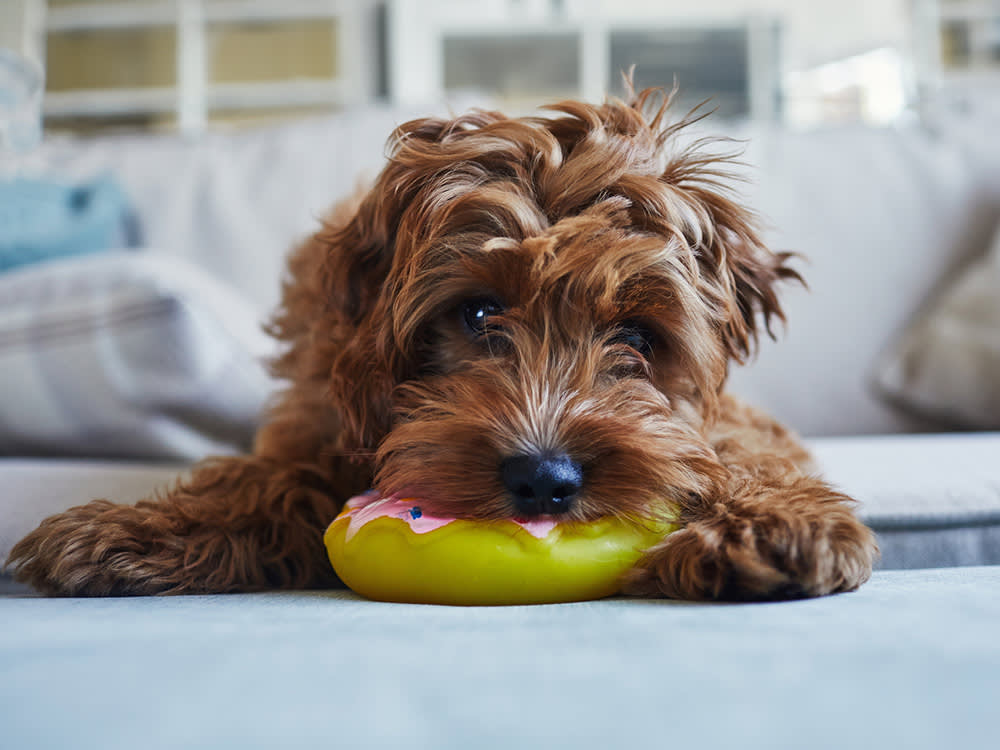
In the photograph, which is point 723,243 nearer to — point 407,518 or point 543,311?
point 543,311

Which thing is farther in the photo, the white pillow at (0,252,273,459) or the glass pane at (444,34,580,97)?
the glass pane at (444,34,580,97)

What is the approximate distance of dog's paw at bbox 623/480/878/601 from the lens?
118cm

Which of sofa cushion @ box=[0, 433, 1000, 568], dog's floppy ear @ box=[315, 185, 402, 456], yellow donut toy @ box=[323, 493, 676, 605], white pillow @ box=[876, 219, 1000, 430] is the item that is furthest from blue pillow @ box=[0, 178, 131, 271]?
white pillow @ box=[876, 219, 1000, 430]

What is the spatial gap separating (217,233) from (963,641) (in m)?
2.75

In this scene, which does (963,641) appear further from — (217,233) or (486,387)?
(217,233)

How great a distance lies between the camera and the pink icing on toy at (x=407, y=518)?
1258mm

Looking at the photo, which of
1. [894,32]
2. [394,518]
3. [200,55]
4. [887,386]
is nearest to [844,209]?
[887,386]

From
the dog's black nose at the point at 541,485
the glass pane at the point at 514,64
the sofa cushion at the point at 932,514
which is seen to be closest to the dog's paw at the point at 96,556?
the dog's black nose at the point at 541,485

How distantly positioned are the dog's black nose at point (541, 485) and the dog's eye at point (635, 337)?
33 centimetres

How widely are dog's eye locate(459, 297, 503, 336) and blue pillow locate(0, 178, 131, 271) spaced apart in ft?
5.94

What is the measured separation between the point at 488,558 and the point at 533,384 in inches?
13.0

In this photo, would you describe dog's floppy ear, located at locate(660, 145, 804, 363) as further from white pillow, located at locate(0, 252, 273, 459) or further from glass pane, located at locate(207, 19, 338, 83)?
glass pane, located at locate(207, 19, 338, 83)

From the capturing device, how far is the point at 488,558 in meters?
1.22

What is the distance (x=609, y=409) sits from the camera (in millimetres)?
1471
